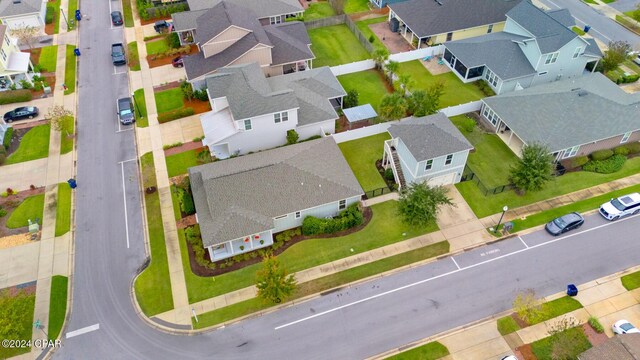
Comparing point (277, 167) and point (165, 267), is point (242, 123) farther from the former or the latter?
point (165, 267)

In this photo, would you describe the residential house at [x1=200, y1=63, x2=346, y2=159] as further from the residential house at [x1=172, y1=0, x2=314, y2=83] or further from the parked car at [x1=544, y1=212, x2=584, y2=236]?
the parked car at [x1=544, y1=212, x2=584, y2=236]

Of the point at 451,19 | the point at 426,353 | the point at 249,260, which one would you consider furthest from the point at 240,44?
the point at 426,353

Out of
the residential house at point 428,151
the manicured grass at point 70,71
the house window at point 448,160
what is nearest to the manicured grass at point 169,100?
the manicured grass at point 70,71

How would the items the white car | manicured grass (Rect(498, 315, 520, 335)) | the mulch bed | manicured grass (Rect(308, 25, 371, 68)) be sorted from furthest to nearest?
manicured grass (Rect(308, 25, 371, 68)), the mulch bed, manicured grass (Rect(498, 315, 520, 335)), the white car

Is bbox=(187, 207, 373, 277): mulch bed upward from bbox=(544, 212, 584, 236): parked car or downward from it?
downward

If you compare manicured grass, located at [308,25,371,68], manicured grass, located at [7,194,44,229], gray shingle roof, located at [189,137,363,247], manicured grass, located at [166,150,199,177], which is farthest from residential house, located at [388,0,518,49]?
manicured grass, located at [7,194,44,229]

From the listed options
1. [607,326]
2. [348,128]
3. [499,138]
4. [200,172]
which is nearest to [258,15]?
[348,128]

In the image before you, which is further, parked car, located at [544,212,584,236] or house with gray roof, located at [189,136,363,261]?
parked car, located at [544,212,584,236]
